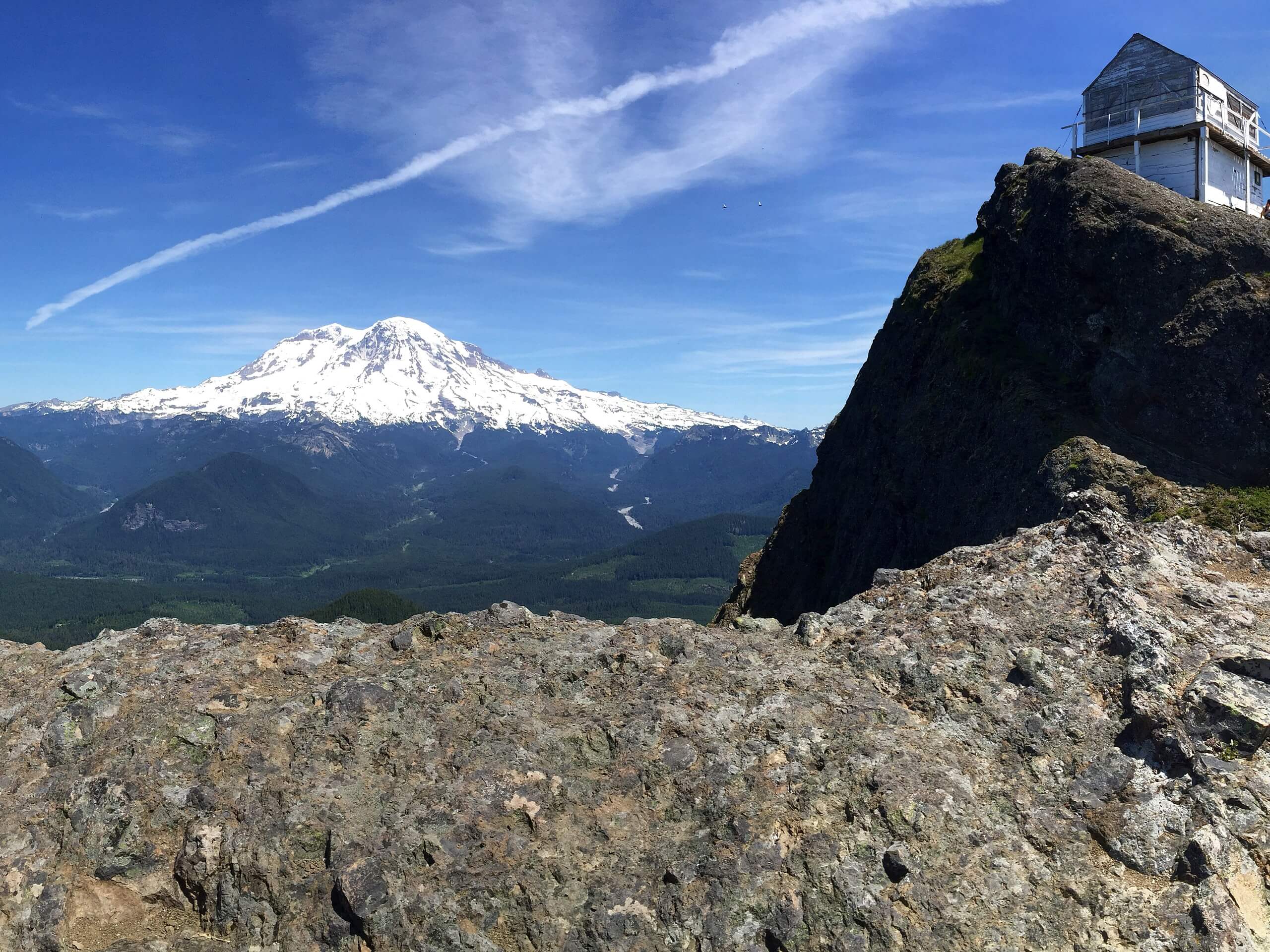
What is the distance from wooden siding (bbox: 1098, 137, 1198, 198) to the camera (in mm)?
39125

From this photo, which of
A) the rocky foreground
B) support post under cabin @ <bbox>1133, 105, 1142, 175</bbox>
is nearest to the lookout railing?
support post under cabin @ <bbox>1133, 105, 1142, 175</bbox>

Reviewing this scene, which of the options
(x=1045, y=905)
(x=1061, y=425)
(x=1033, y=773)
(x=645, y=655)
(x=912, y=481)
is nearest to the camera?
(x=1045, y=905)

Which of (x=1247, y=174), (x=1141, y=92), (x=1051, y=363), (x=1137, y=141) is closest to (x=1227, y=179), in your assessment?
(x=1247, y=174)

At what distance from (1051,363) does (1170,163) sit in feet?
51.9

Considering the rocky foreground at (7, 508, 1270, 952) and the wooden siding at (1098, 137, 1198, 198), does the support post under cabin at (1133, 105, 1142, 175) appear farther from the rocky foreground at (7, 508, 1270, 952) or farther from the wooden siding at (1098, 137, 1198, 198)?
the rocky foreground at (7, 508, 1270, 952)

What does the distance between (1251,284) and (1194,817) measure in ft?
89.3

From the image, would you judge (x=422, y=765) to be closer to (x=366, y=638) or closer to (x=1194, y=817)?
(x=366, y=638)

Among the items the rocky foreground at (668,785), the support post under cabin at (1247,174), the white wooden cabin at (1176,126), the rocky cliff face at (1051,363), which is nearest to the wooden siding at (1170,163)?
the white wooden cabin at (1176,126)

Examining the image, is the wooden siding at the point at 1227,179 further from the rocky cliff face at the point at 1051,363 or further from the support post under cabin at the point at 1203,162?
the rocky cliff face at the point at 1051,363

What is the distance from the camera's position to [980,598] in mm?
17391

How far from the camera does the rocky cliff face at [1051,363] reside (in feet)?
93.4

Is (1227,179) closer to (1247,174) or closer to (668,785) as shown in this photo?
(1247,174)

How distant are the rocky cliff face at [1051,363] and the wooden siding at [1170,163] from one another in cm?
527

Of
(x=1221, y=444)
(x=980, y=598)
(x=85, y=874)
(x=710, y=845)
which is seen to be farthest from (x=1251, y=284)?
(x=85, y=874)
